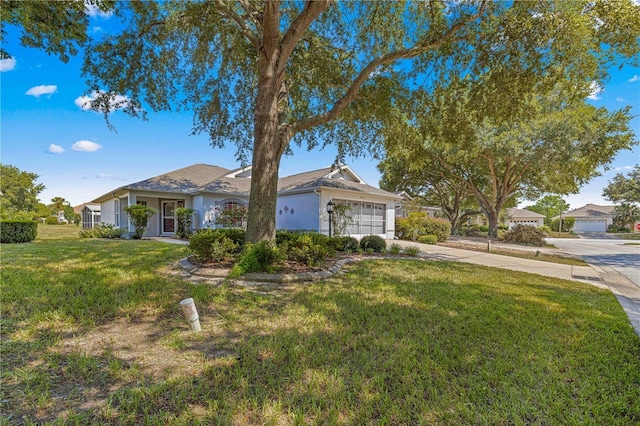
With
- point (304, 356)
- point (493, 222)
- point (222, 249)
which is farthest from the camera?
point (493, 222)

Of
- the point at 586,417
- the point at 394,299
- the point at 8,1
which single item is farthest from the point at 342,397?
the point at 8,1

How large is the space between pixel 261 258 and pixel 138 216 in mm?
10867

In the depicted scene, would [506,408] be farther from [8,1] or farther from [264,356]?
[8,1]

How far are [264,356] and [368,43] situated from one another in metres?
9.15

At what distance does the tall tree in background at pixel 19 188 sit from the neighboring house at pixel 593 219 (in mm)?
76875

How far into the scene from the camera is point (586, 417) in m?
2.10

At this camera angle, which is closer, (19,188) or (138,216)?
(138,216)

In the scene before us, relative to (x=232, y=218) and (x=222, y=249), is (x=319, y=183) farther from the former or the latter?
(x=222, y=249)

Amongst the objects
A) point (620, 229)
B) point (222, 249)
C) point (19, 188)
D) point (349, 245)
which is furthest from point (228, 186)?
point (620, 229)

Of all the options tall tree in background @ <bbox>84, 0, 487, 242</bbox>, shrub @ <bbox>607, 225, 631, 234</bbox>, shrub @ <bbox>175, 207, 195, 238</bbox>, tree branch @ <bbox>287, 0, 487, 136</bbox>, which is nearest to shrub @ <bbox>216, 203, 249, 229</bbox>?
shrub @ <bbox>175, 207, 195, 238</bbox>

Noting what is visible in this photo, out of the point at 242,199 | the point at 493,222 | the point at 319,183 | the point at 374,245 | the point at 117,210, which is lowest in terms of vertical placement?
the point at 374,245

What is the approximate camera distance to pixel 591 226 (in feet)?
158

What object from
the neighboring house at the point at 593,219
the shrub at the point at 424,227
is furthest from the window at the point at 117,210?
the neighboring house at the point at 593,219

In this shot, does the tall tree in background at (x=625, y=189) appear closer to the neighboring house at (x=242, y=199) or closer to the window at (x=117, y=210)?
the neighboring house at (x=242, y=199)
